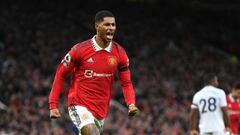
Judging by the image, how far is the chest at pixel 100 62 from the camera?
29.1ft

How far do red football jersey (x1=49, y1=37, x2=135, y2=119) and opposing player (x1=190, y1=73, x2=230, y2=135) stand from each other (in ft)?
10.9

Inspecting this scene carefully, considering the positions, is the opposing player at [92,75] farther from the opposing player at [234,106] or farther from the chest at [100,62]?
the opposing player at [234,106]

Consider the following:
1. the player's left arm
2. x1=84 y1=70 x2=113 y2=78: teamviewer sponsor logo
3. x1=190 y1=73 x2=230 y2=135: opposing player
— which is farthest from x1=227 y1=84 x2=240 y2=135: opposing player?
x1=84 y1=70 x2=113 y2=78: teamviewer sponsor logo

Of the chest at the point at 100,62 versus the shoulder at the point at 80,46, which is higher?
the shoulder at the point at 80,46

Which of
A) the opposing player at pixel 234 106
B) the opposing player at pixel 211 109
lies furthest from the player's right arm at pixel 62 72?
the opposing player at pixel 234 106

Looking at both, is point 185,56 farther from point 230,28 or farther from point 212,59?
point 230,28

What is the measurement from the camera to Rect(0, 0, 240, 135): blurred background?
20.0 meters

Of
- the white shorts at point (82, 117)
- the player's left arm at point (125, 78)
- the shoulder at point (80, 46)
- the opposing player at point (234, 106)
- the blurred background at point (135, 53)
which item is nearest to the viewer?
the white shorts at point (82, 117)

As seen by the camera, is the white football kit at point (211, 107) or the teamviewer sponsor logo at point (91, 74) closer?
the teamviewer sponsor logo at point (91, 74)

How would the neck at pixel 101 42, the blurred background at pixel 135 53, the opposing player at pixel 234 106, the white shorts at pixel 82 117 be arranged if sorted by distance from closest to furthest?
the white shorts at pixel 82 117
the neck at pixel 101 42
the opposing player at pixel 234 106
the blurred background at pixel 135 53

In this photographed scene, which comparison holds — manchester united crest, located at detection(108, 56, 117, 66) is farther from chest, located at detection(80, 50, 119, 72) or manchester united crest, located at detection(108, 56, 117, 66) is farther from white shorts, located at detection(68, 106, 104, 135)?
white shorts, located at detection(68, 106, 104, 135)

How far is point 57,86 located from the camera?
8.83 meters

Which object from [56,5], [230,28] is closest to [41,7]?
[56,5]

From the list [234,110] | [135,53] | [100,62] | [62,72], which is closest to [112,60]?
[100,62]
